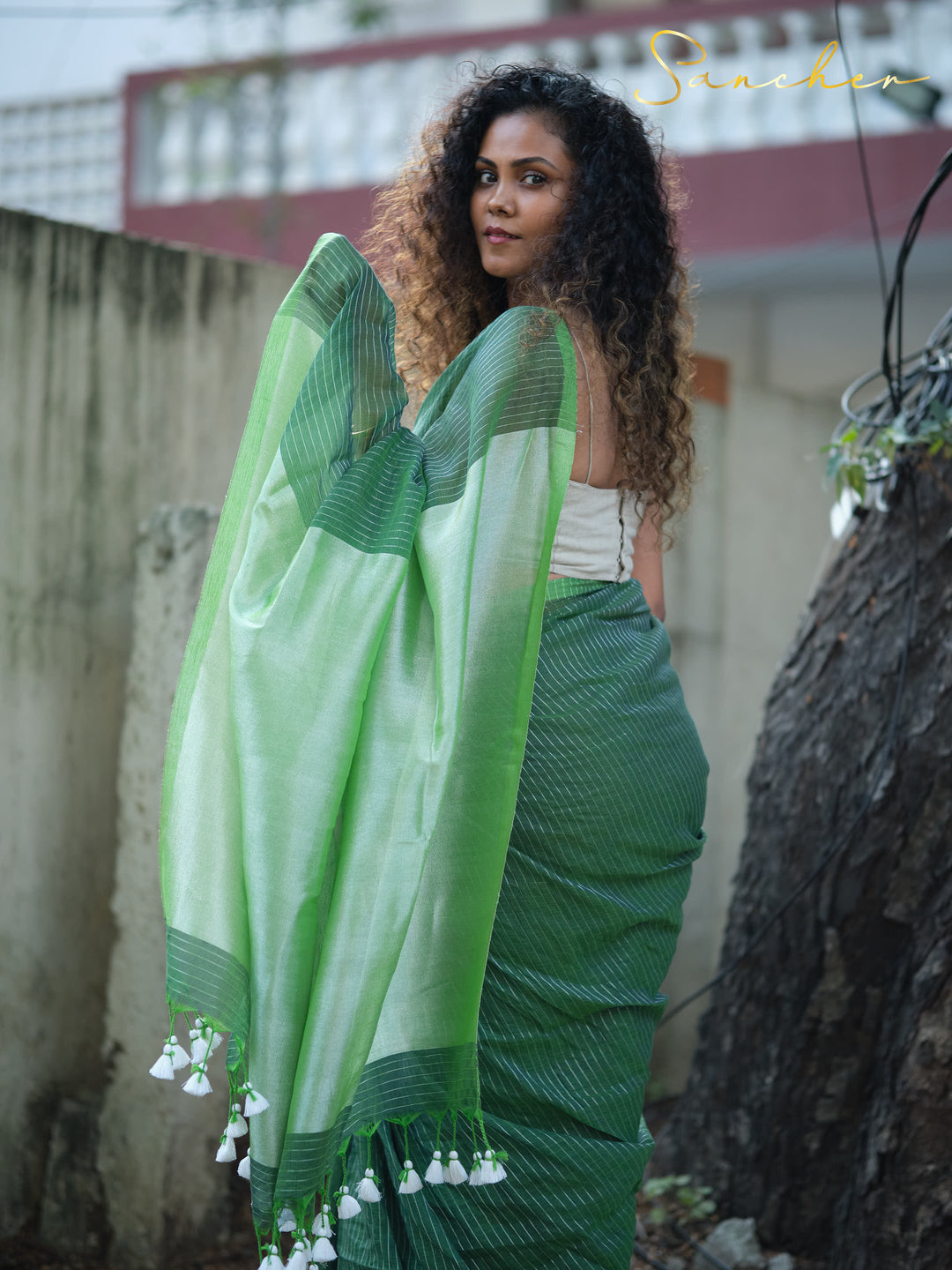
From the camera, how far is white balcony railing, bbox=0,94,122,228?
306 inches

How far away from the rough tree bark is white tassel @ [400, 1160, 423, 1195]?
1228mm

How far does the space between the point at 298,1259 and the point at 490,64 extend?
6.28 meters

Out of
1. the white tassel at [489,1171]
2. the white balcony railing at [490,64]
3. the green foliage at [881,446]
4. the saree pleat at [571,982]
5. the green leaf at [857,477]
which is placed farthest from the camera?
the white balcony railing at [490,64]

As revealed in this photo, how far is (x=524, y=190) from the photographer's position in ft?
7.09

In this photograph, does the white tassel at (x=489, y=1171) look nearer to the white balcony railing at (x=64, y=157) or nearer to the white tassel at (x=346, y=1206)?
the white tassel at (x=346, y=1206)

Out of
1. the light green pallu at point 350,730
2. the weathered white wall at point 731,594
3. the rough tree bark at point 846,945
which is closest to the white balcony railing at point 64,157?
the weathered white wall at point 731,594

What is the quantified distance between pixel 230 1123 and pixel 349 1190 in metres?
0.22

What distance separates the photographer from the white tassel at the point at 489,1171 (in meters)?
1.71

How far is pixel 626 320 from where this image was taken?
2107 millimetres

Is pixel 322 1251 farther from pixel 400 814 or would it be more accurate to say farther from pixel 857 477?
pixel 857 477

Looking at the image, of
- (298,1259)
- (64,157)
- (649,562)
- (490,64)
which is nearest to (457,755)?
(298,1259)

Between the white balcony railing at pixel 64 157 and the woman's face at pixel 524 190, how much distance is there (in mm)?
6094

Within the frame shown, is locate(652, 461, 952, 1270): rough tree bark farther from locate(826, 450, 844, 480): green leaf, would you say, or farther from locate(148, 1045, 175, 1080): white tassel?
locate(148, 1045, 175, 1080): white tassel

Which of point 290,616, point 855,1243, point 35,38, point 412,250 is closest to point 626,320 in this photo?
point 412,250
